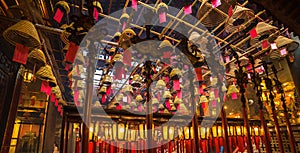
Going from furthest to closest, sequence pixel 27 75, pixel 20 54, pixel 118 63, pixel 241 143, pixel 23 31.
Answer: pixel 241 143, pixel 27 75, pixel 118 63, pixel 20 54, pixel 23 31

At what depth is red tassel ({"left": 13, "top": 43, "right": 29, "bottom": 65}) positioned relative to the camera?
2.38 m

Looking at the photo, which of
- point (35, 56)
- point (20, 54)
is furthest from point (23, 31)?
point (35, 56)

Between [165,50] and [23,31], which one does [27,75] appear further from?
[165,50]

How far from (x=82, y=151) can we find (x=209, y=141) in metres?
5.01

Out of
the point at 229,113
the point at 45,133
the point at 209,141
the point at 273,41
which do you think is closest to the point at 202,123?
the point at 209,141

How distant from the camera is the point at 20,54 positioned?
2.43 meters

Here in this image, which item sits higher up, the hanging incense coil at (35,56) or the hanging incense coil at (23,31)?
the hanging incense coil at (23,31)

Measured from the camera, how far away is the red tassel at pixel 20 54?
238cm

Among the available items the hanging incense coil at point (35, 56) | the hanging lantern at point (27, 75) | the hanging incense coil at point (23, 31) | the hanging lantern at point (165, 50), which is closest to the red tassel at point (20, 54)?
the hanging incense coil at point (23, 31)

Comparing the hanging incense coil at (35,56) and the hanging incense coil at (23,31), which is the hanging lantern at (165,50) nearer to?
the hanging incense coil at (23,31)

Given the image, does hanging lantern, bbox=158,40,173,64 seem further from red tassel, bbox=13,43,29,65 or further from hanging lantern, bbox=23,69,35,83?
hanging lantern, bbox=23,69,35,83

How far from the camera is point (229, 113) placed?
32.2 ft

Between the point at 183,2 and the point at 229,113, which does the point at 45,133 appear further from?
the point at 229,113

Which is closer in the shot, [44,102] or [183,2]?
[183,2]
